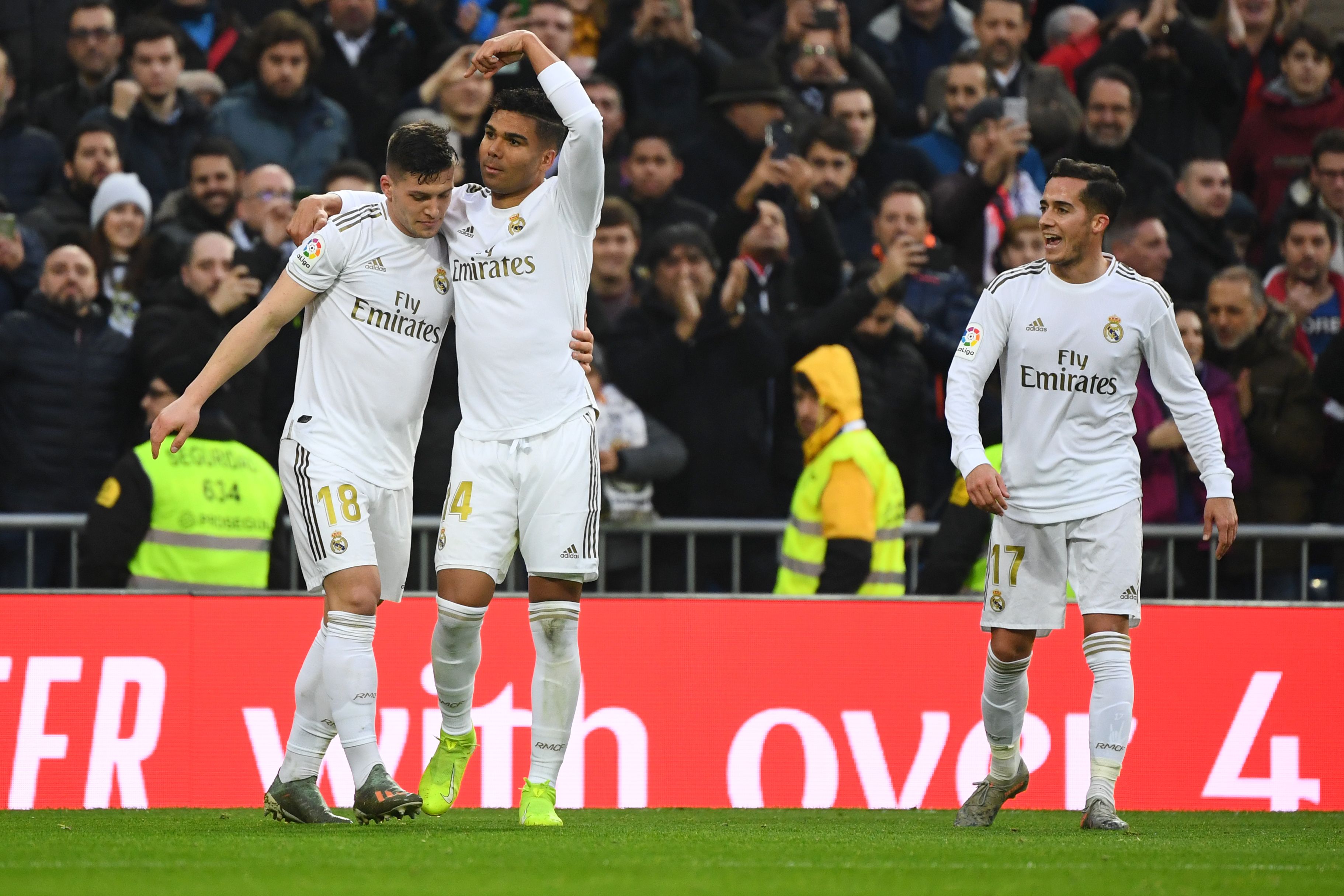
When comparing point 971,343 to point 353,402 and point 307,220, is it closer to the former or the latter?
point 353,402

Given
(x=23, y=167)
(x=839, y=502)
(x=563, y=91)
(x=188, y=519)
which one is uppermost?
(x=563, y=91)

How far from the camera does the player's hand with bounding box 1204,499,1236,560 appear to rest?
7.16 m

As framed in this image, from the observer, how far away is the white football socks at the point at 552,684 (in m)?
7.00

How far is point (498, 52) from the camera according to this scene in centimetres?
671

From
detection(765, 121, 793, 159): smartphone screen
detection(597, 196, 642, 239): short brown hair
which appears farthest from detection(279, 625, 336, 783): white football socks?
detection(765, 121, 793, 159): smartphone screen

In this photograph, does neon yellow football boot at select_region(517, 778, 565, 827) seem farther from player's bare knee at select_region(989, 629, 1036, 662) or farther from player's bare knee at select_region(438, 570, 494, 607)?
player's bare knee at select_region(989, 629, 1036, 662)

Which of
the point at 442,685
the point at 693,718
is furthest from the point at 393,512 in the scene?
the point at 693,718

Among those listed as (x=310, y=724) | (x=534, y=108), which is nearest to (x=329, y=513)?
(x=310, y=724)

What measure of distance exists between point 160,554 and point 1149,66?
311 inches

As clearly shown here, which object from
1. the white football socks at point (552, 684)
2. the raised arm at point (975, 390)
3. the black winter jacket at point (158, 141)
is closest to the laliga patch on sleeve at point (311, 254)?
the white football socks at point (552, 684)

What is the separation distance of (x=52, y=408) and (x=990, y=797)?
5.70 metres

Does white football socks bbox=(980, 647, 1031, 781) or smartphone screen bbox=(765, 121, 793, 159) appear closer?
white football socks bbox=(980, 647, 1031, 781)

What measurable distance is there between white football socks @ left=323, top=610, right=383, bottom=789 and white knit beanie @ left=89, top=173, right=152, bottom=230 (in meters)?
5.35

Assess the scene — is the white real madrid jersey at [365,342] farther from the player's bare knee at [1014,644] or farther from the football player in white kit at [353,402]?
the player's bare knee at [1014,644]
